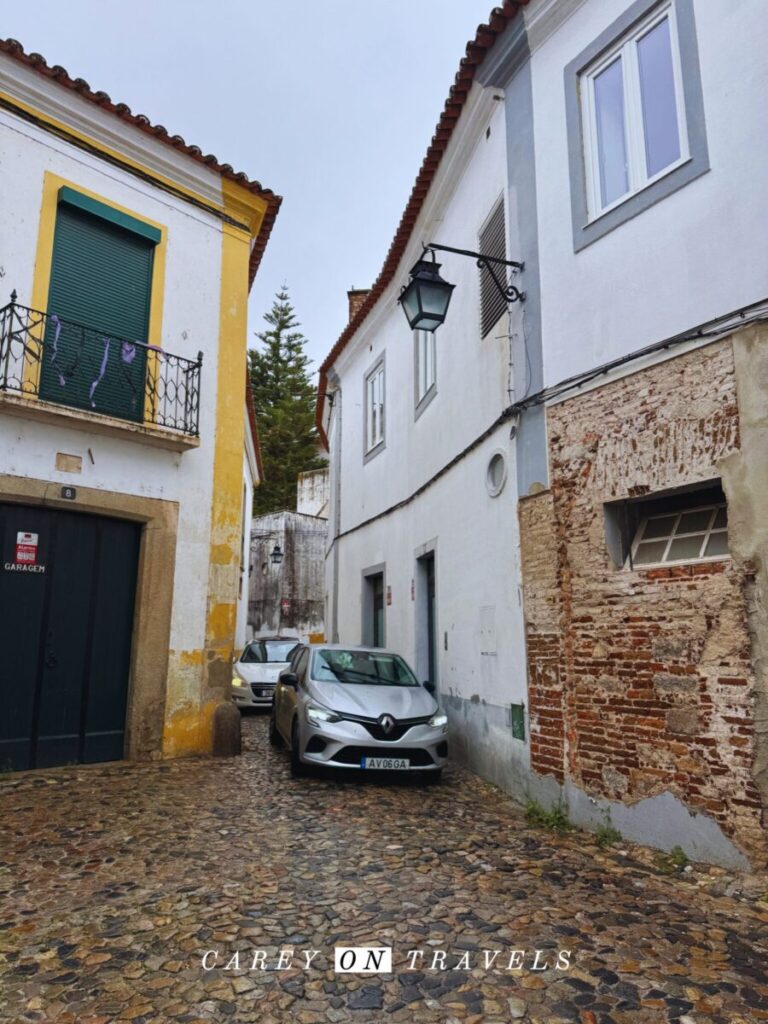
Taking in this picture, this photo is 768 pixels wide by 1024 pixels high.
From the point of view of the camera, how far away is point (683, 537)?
16.6 feet

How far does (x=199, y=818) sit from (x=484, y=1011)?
330 cm

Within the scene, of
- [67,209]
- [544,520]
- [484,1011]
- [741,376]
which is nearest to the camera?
[484,1011]

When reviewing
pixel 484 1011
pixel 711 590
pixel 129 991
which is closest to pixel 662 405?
pixel 711 590

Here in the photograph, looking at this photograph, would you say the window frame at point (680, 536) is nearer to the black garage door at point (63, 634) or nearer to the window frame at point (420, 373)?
the window frame at point (420, 373)

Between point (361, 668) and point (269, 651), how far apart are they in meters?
5.87

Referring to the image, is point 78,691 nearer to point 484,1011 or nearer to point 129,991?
point 129,991

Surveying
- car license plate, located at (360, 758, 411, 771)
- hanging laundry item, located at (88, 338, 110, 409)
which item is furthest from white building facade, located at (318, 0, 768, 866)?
hanging laundry item, located at (88, 338, 110, 409)

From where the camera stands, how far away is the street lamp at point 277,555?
880 inches

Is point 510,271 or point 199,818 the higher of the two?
point 510,271

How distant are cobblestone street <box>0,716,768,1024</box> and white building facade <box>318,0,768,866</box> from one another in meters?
0.72

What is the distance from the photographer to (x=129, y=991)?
9.49 ft

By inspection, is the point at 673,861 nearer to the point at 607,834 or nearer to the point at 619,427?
the point at 607,834

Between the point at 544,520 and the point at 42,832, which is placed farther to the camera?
the point at 544,520

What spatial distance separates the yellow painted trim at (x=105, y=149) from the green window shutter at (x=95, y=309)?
744 mm
